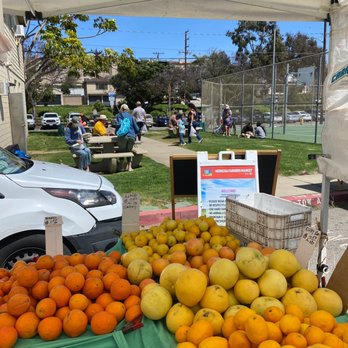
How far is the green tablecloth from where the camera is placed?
5.91 ft

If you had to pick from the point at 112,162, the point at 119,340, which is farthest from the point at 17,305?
the point at 112,162

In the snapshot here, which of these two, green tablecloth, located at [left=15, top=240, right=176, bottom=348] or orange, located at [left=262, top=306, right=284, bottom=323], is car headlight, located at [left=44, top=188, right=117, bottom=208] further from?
orange, located at [left=262, top=306, right=284, bottom=323]

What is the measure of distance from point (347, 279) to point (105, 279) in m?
1.37

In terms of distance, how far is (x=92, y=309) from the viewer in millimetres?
1994

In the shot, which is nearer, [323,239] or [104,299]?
[104,299]

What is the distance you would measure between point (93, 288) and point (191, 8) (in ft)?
8.17

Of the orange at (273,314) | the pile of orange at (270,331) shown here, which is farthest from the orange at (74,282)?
the orange at (273,314)

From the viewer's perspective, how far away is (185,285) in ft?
6.17

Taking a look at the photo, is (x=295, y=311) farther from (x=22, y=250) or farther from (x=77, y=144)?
(x=77, y=144)

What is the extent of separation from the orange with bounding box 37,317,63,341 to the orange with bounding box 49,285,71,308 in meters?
0.10

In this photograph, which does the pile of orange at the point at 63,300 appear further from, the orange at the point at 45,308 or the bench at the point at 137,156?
the bench at the point at 137,156

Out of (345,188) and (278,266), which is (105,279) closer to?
(278,266)

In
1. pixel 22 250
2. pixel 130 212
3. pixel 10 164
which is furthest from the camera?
pixel 10 164

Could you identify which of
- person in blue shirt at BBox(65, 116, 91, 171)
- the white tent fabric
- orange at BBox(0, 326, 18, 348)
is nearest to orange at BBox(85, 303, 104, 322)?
orange at BBox(0, 326, 18, 348)
